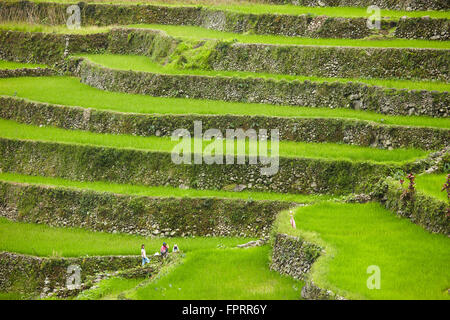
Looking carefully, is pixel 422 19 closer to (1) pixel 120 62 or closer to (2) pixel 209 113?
(2) pixel 209 113

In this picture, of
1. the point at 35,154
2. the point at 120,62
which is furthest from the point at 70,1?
the point at 35,154

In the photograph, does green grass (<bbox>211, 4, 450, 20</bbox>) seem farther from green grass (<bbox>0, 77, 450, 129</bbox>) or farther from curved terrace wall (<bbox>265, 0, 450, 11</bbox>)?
green grass (<bbox>0, 77, 450, 129</bbox>)

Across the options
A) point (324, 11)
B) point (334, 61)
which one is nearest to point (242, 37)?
point (324, 11)

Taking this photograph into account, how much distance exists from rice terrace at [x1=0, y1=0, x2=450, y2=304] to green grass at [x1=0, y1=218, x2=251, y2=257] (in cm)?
8

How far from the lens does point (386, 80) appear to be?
129 ft

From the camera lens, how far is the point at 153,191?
3659 cm

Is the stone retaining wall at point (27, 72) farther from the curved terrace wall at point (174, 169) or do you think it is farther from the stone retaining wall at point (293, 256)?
the stone retaining wall at point (293, 256)

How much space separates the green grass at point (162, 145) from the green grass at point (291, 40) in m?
6.79

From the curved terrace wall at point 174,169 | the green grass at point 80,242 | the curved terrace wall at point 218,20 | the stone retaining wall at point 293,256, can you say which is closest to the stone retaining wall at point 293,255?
the stone retaining wall at point 293,256

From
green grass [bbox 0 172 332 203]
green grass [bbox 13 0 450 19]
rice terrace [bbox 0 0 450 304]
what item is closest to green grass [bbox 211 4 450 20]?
green grass [bbox 13 0 450 19]

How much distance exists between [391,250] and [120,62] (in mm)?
25653

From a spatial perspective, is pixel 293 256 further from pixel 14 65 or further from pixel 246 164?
pixel 14 65

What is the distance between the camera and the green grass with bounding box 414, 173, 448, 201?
29.2m
